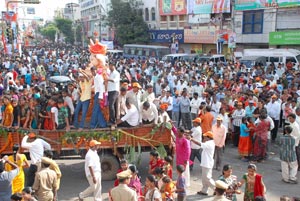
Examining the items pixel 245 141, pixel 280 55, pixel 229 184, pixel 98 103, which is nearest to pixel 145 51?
pixel 280 55

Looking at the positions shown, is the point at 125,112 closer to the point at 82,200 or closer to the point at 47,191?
the point at 82,200

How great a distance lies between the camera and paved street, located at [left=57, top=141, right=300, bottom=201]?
7648mm

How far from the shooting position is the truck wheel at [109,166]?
8.06 metres

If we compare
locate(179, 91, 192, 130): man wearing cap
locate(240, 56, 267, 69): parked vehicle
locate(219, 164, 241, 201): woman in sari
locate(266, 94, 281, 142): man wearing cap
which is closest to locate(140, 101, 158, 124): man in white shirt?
locate(219, 164, 241, 201): woman in sari

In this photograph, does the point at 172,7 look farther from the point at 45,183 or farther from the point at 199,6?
the point at 45,183

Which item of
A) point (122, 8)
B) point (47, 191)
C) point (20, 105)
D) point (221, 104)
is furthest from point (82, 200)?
point (122, 8)

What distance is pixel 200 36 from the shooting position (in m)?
32.2

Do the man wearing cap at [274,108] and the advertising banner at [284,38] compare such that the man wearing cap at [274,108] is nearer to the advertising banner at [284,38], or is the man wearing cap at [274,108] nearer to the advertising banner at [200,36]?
the advertising banner at [284,38]

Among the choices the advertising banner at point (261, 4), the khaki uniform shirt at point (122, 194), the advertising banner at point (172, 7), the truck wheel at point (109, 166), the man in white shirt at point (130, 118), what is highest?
the advertising banner at point (172, 7)

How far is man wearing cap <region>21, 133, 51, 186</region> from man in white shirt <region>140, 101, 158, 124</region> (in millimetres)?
2094

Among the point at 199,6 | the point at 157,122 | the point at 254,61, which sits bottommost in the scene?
the point at 157,122

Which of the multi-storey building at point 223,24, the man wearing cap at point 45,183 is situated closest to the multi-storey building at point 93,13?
the multi-storey building at point 223,24

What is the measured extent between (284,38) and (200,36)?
9190mm

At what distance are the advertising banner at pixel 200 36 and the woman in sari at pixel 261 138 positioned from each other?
71.5 feet
